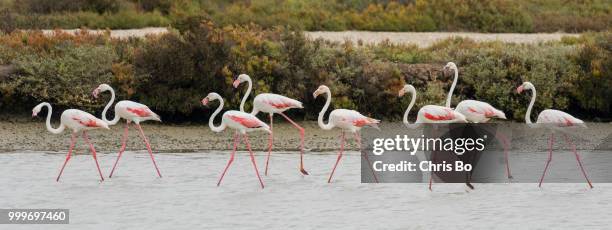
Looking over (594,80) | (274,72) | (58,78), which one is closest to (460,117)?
(274,72)

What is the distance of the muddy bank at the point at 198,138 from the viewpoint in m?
18.5

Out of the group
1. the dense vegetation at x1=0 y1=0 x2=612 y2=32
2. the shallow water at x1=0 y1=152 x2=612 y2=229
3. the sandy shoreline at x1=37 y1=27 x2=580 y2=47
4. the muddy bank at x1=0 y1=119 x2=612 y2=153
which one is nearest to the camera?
the shallow water at x1=0 y1=152 x2=612 y2=229

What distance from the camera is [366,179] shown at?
53.9 ft

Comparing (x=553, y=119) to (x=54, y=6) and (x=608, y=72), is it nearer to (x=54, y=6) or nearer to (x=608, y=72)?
(x=608, y=72)

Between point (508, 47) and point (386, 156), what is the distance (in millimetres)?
4936

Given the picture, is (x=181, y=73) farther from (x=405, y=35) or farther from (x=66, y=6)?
(x=66, y=6)

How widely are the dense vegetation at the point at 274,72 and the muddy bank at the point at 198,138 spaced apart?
16.9 inches

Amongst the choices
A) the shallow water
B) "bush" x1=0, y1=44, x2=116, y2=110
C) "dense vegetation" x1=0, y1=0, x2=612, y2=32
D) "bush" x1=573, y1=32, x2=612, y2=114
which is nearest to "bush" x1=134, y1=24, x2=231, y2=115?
"bush" x1=0, y1=44, x2=116, y2=110

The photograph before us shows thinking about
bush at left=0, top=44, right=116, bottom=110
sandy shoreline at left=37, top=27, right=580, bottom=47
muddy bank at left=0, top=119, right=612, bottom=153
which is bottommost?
muddy bank at left=0, top=119, right=612, bottom=153

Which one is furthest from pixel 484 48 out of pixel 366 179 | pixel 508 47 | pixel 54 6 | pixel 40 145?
pixel 54 6

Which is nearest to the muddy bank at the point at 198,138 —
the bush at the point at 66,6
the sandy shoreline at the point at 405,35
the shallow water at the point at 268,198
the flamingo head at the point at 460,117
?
the shallow water at the point at 268,198

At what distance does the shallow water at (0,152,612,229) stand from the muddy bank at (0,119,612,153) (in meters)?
0.73

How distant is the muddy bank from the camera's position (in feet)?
60.5

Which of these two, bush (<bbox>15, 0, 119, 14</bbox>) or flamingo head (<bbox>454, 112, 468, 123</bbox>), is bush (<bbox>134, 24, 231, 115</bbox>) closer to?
flamingo head (<bbox>454, 112, 468, 123</bbox>)
